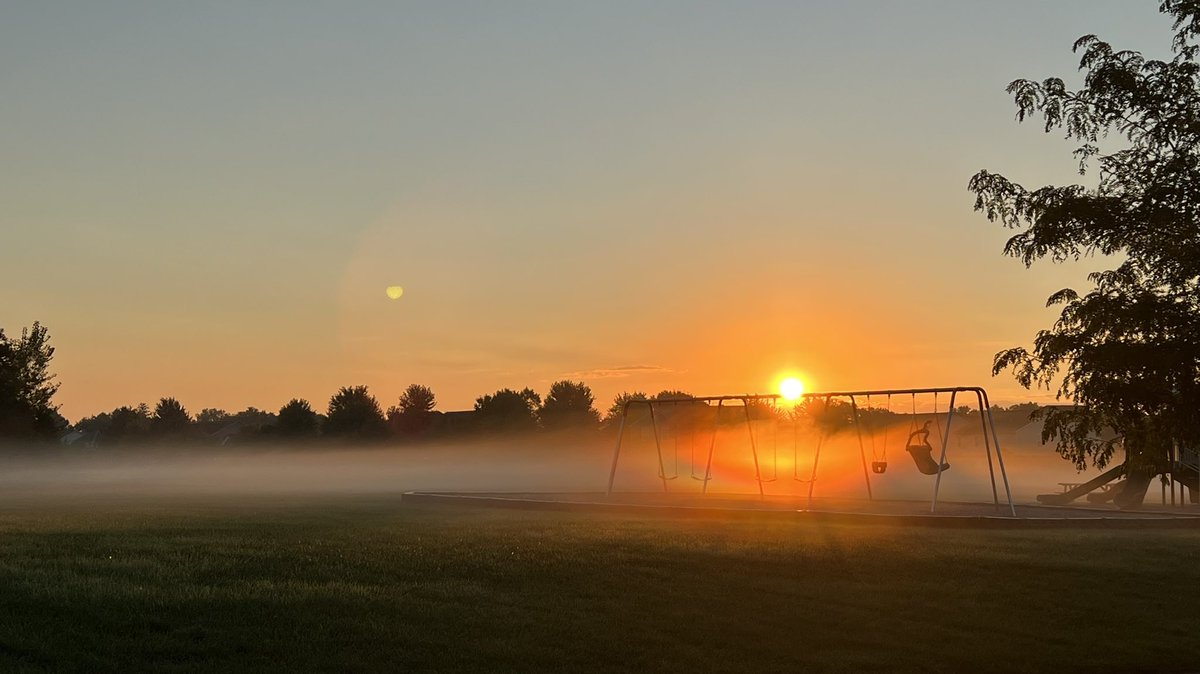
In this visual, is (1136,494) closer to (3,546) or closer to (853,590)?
(853,590)

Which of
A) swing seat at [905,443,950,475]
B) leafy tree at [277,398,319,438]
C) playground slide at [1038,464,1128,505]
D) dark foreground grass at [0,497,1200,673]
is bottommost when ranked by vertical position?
dark foreground grass at [0,497,1200,673]

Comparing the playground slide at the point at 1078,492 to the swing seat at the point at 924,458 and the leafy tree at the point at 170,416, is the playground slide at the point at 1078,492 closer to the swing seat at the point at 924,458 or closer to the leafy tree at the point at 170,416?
the swing seat at the point at 924,458

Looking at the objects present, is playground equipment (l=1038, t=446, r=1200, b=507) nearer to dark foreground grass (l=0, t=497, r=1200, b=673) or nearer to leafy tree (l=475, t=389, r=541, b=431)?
dark foreground grass (l=0, t=497, r=1200, b=673)

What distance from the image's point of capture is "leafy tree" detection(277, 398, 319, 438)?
94.3 metres

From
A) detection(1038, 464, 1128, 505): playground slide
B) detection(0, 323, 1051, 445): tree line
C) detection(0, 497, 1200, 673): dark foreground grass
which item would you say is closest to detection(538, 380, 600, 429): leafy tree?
detection(0, 323, 1051, 445): tree line

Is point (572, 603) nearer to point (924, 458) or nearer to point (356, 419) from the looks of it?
point (924, 458)

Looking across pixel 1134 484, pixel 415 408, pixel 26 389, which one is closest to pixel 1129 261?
pixel 1134 484

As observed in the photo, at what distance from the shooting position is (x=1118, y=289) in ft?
47.2

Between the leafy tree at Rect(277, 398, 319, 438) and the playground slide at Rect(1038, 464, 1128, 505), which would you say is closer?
the playground slide at Rect(1038, 464, 1128, 505)

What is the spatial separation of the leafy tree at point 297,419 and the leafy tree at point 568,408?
744 inches

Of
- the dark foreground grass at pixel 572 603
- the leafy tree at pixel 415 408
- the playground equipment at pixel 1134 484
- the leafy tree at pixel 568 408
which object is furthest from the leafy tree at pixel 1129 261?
the leafy tree at pixel 415 408

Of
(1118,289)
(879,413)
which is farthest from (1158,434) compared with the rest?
(879,413)

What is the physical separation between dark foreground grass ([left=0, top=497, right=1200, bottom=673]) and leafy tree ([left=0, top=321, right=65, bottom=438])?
57.9 m

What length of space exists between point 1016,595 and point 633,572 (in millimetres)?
4334
